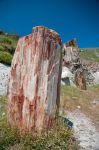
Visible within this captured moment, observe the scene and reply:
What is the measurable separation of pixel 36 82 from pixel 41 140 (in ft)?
3.92

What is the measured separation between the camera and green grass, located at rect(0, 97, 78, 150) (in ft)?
23.5

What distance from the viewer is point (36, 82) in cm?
772

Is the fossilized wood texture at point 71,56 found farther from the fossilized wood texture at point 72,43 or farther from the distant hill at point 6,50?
the distant hill at point 6,50

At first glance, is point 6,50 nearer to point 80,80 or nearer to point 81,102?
point 80,80

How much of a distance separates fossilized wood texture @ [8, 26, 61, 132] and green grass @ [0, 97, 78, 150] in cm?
27

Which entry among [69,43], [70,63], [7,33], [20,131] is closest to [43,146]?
[20,131]

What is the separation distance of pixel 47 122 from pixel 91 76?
1278 cm

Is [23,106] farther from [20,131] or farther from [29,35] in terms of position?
[29,35]

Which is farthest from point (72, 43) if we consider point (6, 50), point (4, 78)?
point (4, 78)

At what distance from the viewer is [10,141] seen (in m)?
7.35

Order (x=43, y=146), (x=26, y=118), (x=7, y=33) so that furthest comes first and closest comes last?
(x=7, y=33), (x=26, y=118), (x=43, y=146)

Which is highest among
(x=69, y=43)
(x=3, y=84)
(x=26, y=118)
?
(x=69, y=43)

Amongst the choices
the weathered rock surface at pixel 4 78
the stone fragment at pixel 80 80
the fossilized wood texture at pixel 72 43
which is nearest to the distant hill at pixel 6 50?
the weathered rock surface at pixel 4 78

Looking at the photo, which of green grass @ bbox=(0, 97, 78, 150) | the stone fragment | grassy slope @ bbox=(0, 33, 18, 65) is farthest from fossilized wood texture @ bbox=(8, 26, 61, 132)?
the stone fragment
